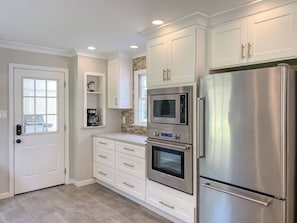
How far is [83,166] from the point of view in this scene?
433cm

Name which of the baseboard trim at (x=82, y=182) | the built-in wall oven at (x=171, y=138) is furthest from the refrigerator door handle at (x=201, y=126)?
the baseboard trim at (x=82, y=182)

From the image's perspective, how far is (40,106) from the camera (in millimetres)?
4059

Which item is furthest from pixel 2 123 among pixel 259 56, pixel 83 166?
pixel 259 56

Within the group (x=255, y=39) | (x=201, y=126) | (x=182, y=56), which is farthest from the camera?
(x=182, y=56)

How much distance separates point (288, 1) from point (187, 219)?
2391 mm

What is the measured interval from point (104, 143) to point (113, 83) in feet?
3.72

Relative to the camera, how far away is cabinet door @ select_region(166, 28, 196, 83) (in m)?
2.62

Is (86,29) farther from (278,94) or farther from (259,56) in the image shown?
(278,94)

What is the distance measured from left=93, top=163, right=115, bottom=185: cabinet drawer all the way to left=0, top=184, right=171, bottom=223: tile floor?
0.66ft

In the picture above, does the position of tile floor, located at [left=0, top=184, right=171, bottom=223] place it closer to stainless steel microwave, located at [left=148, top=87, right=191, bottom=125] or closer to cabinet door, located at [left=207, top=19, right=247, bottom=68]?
stainless steel microwave, located at [left=148, top=87, right=191, bottom=125]

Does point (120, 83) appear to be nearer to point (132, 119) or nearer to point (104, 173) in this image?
point (132, 119)

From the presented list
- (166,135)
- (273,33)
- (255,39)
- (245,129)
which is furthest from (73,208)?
(273,33)

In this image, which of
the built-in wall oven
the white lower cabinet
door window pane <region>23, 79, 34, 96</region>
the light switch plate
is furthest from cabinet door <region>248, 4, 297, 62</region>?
the light switch plate

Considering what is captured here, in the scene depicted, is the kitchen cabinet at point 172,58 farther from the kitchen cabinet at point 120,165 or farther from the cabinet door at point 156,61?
the kitchen cabinet at point 120,165
